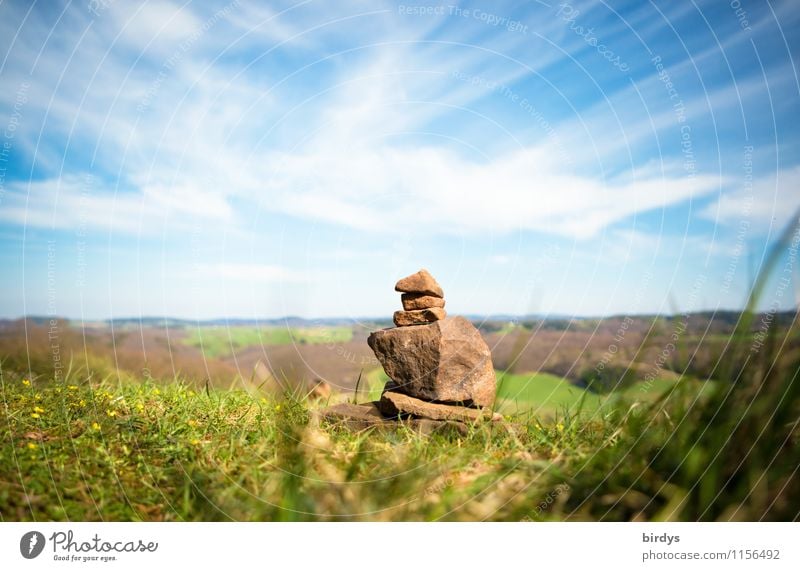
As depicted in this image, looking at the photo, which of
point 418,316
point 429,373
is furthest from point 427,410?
point 418,316

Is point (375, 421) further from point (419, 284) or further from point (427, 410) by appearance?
point (419, 284)

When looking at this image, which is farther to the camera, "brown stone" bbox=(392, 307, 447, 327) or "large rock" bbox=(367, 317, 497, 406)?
"brown stone" bbox=(392, 307, 447, 327)

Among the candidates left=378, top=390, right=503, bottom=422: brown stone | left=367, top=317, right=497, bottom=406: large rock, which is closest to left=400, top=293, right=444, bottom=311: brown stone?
left=367, top=317, right=497, bottom=406: large rock

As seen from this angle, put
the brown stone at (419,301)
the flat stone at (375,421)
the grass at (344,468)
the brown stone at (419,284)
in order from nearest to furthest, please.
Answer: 1. the grass at (344,468)
2. the flat stone at (375,421)
3. the brown stone at (419,284)
4. the brown stone at (419,301)

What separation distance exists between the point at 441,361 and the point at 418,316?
0.72m

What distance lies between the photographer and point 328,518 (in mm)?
3787

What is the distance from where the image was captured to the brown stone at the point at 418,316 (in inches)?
255

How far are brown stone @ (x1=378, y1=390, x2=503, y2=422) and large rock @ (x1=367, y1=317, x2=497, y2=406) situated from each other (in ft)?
0.31

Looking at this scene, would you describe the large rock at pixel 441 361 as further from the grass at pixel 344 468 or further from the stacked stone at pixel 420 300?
the grass at pixel 344 468

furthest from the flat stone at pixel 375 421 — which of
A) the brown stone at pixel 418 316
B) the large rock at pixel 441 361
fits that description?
the brown stone at pixel 418 316

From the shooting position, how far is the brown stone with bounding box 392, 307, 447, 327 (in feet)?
21.3

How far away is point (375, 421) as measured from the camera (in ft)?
20.2

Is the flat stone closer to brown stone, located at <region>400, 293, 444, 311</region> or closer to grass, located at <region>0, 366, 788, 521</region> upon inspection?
grass, located at <region>0, 366, 788, 521</region>

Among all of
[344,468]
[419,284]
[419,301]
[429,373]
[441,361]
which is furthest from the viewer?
[419,301]
